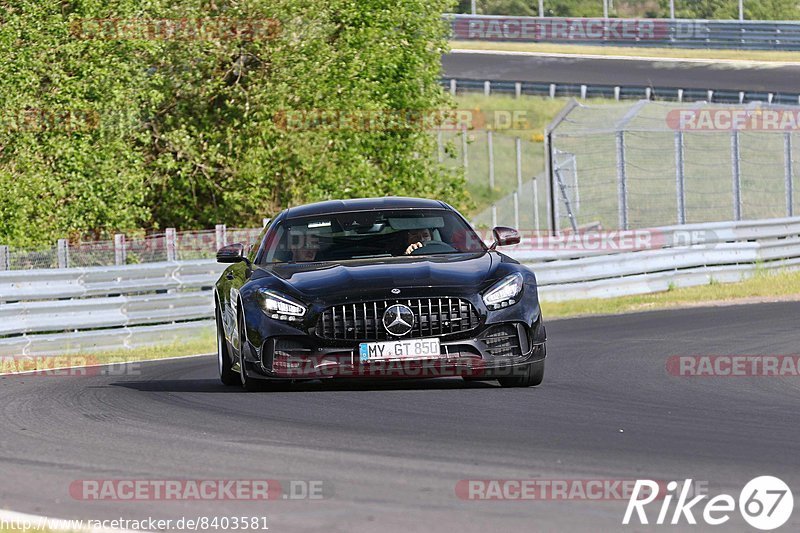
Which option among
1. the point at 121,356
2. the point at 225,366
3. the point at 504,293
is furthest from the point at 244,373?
the point at 121,356

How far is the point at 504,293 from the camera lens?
1027cm

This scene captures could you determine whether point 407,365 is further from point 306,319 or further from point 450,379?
point 450,379

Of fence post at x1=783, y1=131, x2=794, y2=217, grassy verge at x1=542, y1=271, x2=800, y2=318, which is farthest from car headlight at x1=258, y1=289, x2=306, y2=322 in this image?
fence post at x1=783, y1=131, x2=794, y2=217

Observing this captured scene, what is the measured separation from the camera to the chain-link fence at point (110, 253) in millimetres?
18987

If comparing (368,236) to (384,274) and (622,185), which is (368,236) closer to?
(384,274)

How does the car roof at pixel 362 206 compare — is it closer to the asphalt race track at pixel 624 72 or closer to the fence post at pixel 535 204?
the fence post at pixel 535 204

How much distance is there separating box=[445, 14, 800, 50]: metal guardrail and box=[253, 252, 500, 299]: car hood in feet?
135

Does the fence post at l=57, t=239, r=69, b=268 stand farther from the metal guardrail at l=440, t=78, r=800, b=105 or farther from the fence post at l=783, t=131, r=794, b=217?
the metal guardrail at l=440, t=78, r=800, b=105

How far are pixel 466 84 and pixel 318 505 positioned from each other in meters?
47.5

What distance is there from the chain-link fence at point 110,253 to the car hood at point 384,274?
28.6 feet

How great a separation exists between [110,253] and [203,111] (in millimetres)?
10268

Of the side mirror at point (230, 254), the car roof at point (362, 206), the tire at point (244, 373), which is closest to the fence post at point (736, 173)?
the car roof at point (362, 206)

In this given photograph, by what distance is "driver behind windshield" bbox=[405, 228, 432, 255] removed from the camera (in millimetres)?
11336

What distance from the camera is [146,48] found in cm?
2666
